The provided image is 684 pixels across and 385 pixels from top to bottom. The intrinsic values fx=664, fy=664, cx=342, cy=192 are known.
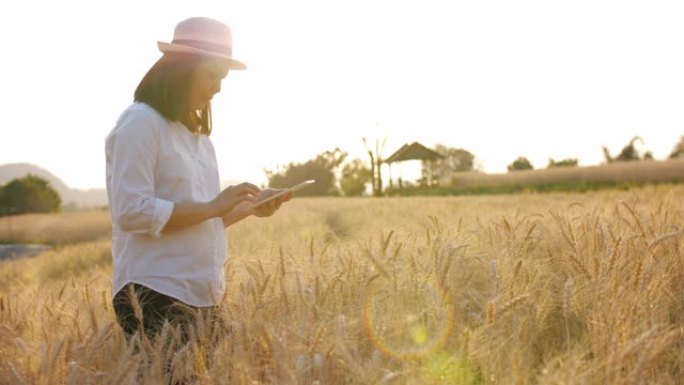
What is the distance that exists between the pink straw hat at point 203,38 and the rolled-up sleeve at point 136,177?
0.29 metres

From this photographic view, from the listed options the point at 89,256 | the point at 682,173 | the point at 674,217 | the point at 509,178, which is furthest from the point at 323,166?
the point at 674,217

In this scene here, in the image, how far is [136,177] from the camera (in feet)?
7.15

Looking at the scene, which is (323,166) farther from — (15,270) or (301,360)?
(301,360)

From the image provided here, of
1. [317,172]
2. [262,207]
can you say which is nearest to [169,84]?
[262,207]

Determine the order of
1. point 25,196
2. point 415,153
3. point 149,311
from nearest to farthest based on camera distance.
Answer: point 149,311
point 25,196
point 415,153

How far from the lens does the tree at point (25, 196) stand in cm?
3391

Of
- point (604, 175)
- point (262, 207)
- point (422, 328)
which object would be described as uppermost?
point (604, 175)

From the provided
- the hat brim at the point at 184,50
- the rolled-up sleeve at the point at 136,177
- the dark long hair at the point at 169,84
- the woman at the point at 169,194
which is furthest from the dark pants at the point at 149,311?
the hat brim at the point at 184,50

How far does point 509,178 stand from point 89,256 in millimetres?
26995

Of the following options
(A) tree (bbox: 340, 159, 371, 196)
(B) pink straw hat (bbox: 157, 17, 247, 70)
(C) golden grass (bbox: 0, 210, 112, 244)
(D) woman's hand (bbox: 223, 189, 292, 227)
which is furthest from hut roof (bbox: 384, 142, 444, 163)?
(B) pink straw hat (bbox: 157, 17, 247, 70)

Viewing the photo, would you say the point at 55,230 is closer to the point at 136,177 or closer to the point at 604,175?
the point at 136,177

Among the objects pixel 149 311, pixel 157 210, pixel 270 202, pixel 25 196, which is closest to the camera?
pixel 157 210

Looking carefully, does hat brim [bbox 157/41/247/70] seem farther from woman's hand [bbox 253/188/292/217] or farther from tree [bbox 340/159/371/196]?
tree [bbox 340/159/371/196]

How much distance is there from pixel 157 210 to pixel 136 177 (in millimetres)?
142
